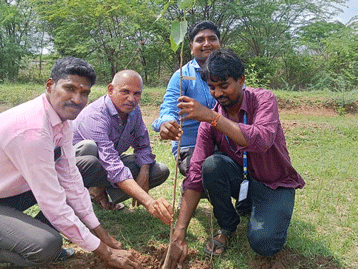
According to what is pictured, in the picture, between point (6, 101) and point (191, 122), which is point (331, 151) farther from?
point (6, 101)

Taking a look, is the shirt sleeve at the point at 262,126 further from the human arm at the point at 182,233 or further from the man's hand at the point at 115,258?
the man's hand at the point at 115,258

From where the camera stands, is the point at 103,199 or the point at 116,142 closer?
the point at 116,142

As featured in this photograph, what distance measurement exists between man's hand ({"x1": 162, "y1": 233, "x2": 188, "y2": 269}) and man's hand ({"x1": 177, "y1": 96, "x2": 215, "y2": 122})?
90 cm

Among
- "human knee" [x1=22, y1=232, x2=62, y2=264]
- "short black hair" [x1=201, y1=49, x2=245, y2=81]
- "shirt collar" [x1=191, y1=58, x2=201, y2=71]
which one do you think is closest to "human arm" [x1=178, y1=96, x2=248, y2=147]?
"short black hair" [x1=201, y1=49, x2=245, y2=81]

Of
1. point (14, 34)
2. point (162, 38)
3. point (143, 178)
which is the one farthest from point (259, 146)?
point (14, 34)

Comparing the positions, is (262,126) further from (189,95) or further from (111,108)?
(111,108)

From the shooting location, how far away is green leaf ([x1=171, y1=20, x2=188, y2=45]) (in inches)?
69.7

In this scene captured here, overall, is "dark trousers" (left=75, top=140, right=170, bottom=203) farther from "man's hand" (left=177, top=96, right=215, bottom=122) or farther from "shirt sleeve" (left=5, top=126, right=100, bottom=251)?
"man's hand" (left=177, top=96, right=215, bottom=122)

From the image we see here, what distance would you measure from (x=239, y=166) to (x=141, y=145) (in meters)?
1.00

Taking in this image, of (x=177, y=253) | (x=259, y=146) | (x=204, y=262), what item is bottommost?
(x=204, y=262)

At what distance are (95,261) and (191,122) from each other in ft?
4.78

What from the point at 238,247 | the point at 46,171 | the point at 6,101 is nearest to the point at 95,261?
the point at 46,171

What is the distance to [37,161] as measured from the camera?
1.92m

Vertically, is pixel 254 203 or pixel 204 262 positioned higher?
pixel 254 203
